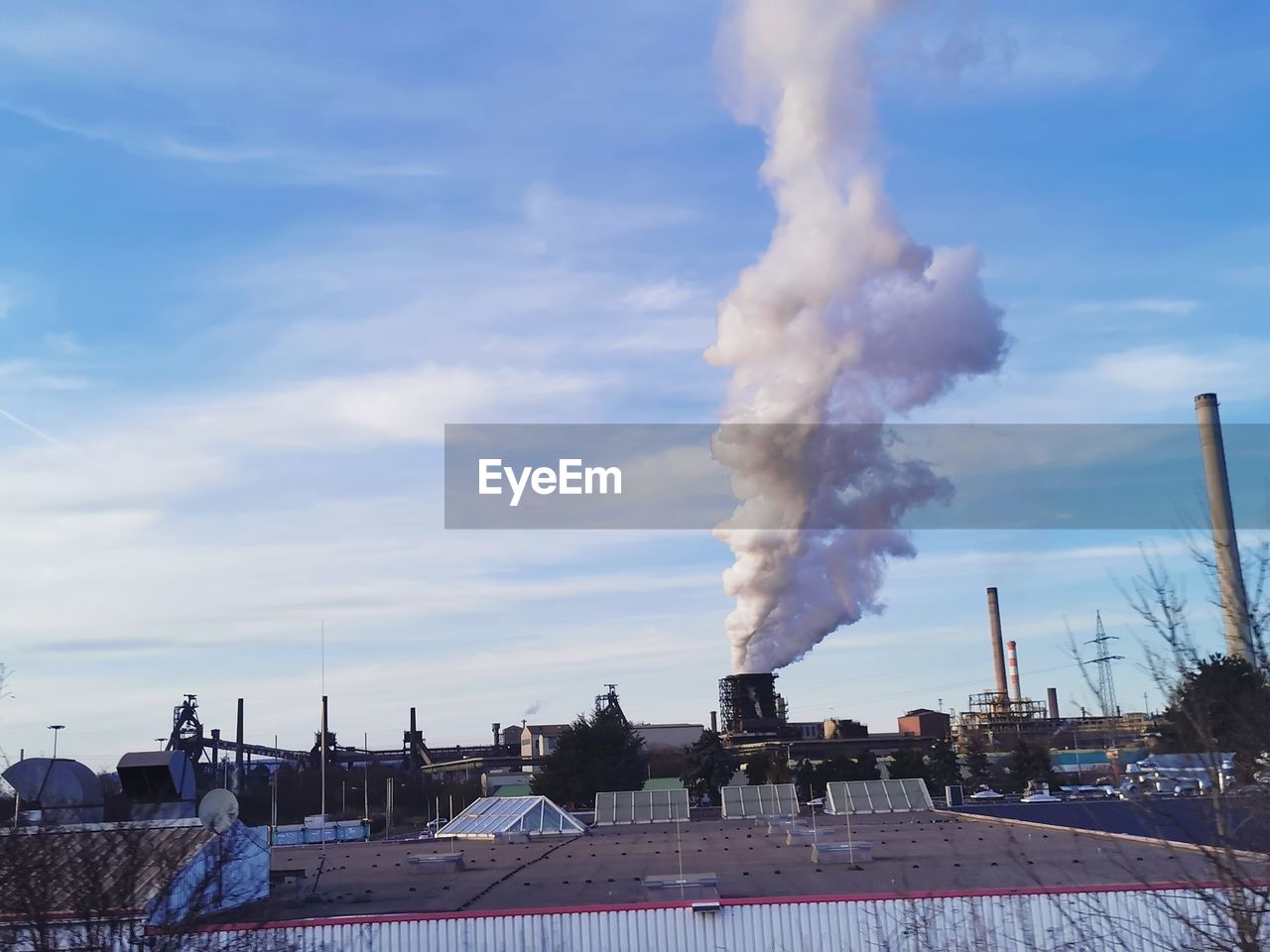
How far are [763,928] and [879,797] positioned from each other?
93.9 feet

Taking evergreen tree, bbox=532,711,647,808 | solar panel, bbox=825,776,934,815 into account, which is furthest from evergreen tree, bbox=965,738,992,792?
solar panel, bbox=825,776,934,815

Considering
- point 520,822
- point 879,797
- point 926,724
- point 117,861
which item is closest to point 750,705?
point 926,724

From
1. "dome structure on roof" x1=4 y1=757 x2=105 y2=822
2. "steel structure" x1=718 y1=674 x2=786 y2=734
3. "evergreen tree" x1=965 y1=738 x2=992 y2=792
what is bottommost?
"evergreen tree" x1=965 y1=738 x2=992 y2=792

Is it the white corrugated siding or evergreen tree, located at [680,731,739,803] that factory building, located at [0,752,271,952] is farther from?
evergreen tree, located at [680,731,739,803]

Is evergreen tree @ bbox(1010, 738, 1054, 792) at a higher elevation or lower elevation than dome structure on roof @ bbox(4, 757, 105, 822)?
lower

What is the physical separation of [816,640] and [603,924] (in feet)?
209

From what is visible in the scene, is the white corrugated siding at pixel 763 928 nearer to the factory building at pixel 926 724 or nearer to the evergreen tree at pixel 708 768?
the evergreen tree at pixel 708 768

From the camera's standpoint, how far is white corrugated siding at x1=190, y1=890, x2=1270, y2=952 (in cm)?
2006

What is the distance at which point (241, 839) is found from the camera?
1019 inches

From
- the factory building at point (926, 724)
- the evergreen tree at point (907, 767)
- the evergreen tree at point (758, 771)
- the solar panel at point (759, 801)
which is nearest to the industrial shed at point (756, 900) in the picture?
the solar panel at point (759, 801)

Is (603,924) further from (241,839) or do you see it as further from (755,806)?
(755,806)

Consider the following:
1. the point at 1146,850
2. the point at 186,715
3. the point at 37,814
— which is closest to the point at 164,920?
the point at 37,814

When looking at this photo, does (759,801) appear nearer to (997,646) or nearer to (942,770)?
(942,770)

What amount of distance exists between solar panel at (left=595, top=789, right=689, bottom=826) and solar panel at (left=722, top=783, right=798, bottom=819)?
1.79m
